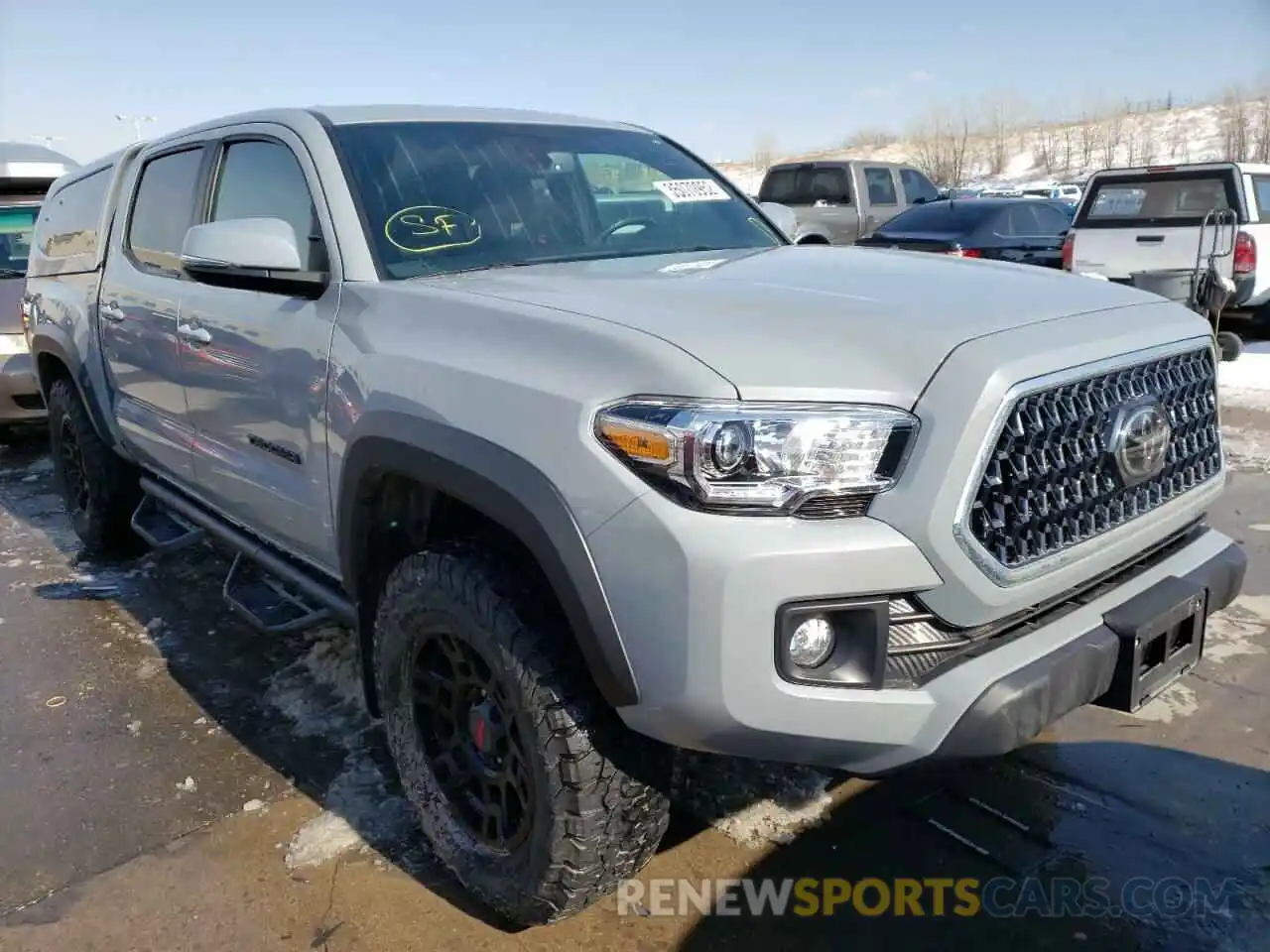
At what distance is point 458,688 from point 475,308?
896 millimetres

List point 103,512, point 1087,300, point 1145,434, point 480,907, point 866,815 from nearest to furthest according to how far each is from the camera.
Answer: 1. point 1145,434
2. point 1087,300
3. point 480,907
4. point 866,815
5. point 103,512

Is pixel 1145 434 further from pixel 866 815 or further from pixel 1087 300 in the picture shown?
pixel 866 815

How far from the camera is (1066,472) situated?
6.86ft

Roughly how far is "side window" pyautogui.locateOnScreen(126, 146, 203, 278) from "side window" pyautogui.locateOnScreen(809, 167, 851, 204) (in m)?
12.8

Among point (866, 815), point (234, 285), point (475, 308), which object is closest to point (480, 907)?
point (866, 815)

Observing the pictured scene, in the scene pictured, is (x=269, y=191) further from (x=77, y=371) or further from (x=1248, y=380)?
(x=1248, y=380)

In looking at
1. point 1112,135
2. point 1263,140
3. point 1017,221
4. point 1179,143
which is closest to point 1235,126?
point 1263,140

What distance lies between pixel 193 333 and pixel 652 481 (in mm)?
2257

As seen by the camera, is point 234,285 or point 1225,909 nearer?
point 1225,909

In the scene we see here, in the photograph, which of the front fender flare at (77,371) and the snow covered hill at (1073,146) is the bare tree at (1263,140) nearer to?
the snow covered hill at (1073,146)

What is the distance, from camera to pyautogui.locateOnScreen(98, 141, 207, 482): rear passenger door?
3.82 meters

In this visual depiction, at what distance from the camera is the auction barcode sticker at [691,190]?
3527 mm

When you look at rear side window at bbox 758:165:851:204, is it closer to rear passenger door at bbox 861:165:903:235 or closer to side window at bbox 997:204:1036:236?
rear passenger door at bbox 861:165:903:235

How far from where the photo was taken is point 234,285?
323 cm
